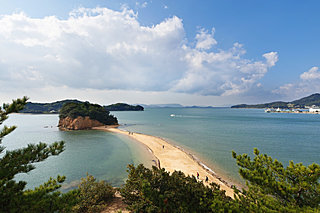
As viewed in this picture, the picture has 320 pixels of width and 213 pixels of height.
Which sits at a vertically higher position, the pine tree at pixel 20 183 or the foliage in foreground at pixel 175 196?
the pine tree at pixel 20 183

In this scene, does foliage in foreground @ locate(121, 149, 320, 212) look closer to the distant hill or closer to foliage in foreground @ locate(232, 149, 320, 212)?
foliage in foreground @ locate(232, 149, 320, 212)

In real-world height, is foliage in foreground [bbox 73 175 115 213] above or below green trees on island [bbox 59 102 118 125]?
below

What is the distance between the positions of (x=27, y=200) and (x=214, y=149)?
30668mm

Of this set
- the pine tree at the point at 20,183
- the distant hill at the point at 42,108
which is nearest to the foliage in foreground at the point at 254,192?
the pine tree at the point at 20,183

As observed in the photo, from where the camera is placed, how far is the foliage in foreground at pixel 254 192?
539 centimetres

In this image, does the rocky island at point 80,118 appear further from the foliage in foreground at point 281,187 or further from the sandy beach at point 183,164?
the foliage in foreground at point 281,187

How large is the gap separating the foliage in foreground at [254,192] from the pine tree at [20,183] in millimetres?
3750

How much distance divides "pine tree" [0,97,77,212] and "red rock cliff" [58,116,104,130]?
60201 millimetres

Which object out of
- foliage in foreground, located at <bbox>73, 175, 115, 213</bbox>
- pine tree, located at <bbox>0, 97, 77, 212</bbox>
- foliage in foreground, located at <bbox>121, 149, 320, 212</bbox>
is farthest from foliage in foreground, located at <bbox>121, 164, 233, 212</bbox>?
foliage in foreground, located at <bbox>73, 175, 115, 213</bbox>

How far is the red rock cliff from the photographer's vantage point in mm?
57397

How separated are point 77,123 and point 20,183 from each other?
6055cm

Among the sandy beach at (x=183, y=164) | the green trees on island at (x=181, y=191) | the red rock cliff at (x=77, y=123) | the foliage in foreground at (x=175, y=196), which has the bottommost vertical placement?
the sandy beach at (x=183, y=164)

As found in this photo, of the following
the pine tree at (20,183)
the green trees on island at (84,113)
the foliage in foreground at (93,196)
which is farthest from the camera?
the green trees on island at (84,113)

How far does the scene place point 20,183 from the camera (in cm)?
531
